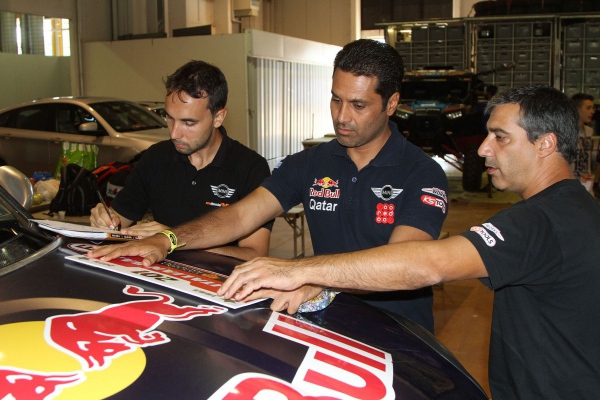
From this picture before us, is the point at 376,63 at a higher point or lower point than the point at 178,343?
higher

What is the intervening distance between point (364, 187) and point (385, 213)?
0.41ft

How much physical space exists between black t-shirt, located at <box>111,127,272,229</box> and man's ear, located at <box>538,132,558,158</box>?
1.28 metres

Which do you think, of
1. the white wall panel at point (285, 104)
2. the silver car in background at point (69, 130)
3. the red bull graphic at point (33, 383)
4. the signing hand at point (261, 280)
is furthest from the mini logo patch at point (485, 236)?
the white wall panel at point (285, 104)

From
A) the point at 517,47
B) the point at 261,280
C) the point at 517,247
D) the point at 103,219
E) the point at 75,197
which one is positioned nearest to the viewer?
the point at 517,247

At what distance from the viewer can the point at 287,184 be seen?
2473mm

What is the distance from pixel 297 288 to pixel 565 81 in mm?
13019

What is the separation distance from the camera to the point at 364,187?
2.29m

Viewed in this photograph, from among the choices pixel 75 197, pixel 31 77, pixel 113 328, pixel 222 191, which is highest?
pixel 31 77

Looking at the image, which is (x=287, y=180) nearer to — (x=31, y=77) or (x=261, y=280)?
(x=261, y=280)

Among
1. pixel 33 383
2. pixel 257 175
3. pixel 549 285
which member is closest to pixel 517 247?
pixel 549 285

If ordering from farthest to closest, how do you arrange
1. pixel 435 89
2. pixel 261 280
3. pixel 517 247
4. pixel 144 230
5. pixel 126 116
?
pixel 435 89
pixel 126 116
pixel 144 230
pixel 261 280
pixel 517 247

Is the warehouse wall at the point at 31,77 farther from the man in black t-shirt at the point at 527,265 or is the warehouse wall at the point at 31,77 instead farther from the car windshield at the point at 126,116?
the man in black t-shirt at the point at 527,265

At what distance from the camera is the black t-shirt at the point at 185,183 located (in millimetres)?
2773

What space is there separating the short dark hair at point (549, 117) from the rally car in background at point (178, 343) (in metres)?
0.64
